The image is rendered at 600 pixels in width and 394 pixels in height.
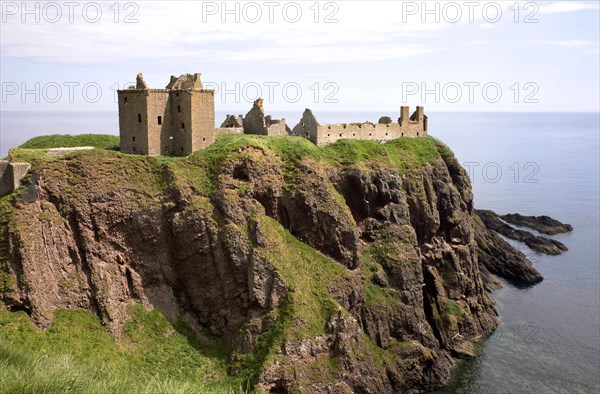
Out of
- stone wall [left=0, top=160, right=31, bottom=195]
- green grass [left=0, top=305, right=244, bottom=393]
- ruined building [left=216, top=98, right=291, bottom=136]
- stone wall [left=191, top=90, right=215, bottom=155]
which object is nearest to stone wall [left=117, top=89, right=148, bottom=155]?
stone wall [left=191, top=90, right=215, bottom=155]

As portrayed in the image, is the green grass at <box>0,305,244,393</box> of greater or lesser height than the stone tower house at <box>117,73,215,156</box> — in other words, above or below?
below

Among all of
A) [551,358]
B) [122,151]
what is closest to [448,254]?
[551,358]

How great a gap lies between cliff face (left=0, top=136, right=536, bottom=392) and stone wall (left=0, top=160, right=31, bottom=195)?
929 mm

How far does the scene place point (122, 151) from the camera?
2077 inches

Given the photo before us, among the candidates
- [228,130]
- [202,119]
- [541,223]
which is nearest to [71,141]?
[228,130]

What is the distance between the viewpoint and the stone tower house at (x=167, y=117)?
51.7 meters

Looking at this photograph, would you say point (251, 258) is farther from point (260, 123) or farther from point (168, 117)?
point (260, 123)

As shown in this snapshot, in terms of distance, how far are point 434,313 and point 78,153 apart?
3576cm

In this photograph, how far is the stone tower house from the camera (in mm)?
51688

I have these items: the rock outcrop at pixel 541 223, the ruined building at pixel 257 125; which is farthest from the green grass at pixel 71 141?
the rock outcrop at pixel 541 223

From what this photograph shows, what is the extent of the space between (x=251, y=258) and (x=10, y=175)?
18470 mm

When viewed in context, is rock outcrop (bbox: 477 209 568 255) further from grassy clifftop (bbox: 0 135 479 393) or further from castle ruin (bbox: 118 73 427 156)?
castle ruin (bbox: 118 73 427 156)

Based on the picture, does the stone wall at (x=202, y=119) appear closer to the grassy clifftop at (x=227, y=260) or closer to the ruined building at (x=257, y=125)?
the grassy clifftop at (x=227, y=260)

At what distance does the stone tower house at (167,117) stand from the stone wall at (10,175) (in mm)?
9758
